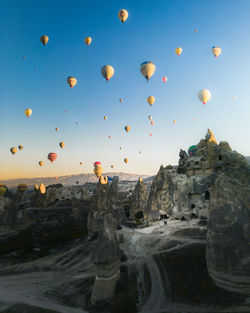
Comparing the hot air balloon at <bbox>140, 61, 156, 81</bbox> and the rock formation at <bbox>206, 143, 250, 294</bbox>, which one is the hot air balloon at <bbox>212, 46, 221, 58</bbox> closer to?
the hot air balloon at <bbox>140, 61, 156, 81</bbox>

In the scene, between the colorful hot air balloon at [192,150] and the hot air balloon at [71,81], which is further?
the colorful hot air balloon at [192,150]

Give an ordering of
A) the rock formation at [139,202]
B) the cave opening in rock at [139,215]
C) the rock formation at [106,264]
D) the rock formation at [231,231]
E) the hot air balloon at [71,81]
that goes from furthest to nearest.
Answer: the rock formation at [139,202], the cave opening in rock at [139,215], the hot air balloon at [71,81], the rock formation at [106,264], the rock formation at [231,231]

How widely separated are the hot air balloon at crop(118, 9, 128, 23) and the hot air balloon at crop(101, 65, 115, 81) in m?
8.09

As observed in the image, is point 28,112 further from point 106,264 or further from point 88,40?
point 106,264

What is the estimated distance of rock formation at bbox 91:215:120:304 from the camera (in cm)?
1680

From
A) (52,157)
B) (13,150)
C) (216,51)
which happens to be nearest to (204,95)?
(216,51)

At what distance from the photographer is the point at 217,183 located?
16031mm

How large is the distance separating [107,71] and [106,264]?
30327 millimetres

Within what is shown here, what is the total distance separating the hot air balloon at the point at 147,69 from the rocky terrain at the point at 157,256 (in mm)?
18465

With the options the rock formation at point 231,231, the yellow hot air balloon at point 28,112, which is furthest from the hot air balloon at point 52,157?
the rock formation at point 231,231

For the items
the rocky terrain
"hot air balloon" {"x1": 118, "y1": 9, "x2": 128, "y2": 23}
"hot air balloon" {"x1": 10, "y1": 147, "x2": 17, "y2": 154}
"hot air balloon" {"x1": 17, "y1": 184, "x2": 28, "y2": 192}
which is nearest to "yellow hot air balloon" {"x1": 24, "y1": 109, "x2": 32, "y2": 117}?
"hot air balloon" {"x1": 10, "y1": 147, "x2": 17, "y2": 154}

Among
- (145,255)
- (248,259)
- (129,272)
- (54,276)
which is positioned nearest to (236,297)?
(248,259)

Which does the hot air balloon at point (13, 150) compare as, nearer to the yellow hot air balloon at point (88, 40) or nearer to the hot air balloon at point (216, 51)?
the yellow hot air balloon at point (88, 40)

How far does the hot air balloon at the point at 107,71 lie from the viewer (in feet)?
117
